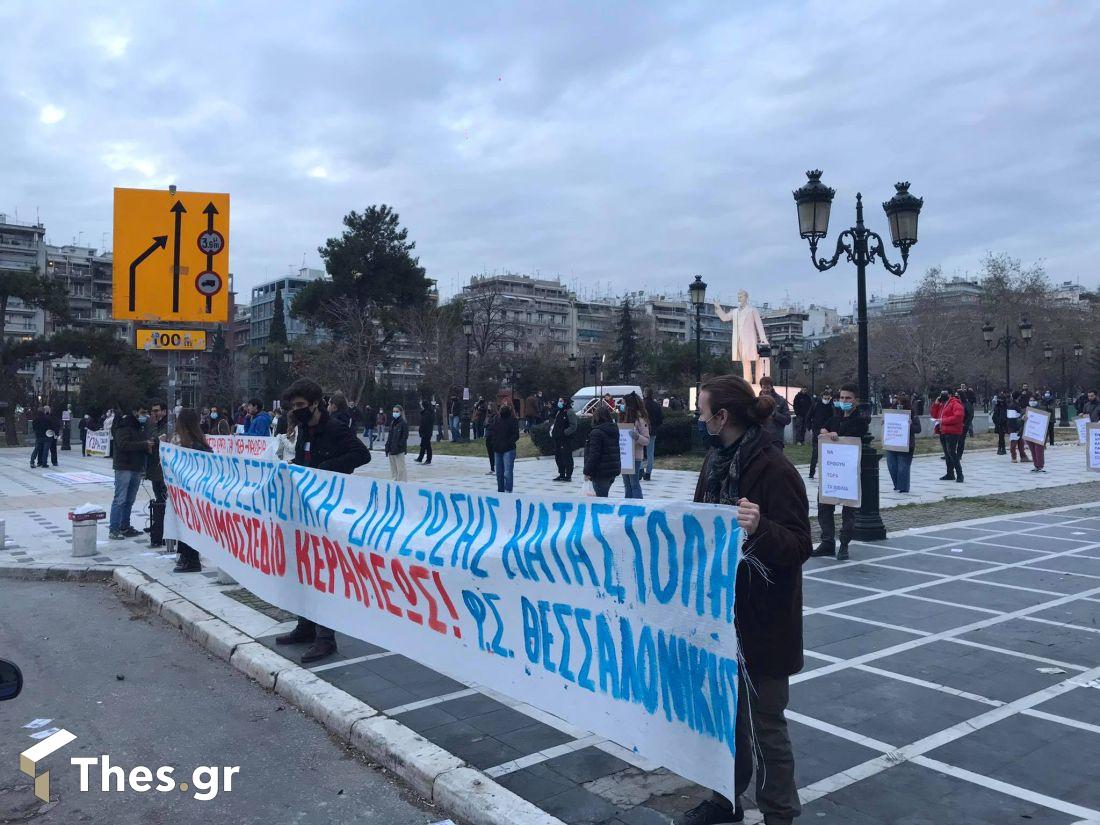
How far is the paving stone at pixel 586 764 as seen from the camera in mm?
3916

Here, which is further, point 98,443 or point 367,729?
point 98,443

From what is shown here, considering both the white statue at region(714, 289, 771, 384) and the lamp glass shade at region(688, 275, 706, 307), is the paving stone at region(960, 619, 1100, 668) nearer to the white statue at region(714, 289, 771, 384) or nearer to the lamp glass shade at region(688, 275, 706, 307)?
the lamp glass shade at region(688, 275, 706, 307)

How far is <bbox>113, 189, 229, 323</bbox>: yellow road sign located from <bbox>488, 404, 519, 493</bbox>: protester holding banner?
6854 millimetres

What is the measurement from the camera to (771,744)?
10.4ft

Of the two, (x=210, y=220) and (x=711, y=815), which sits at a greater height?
(x=210, y=220)

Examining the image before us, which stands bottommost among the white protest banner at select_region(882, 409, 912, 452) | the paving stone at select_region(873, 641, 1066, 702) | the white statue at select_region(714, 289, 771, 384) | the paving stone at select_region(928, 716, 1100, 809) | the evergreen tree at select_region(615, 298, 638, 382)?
the paving stone at select_region(928, 716, 1100, 809)

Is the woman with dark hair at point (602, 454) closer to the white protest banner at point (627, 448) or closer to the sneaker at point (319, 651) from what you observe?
the white protest banner at point (627, 448)

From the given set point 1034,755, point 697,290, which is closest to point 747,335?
point 697,290

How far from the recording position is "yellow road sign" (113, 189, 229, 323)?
8945 mm

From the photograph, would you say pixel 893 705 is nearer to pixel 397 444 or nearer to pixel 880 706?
pixel 880 706

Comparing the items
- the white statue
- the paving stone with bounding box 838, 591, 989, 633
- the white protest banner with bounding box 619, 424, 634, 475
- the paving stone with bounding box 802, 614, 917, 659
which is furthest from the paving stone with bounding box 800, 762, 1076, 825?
the white statue

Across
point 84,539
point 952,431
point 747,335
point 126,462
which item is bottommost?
point 84,539

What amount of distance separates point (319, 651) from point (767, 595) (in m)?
3.56

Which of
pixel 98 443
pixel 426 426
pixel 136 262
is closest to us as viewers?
pixel 136 262
